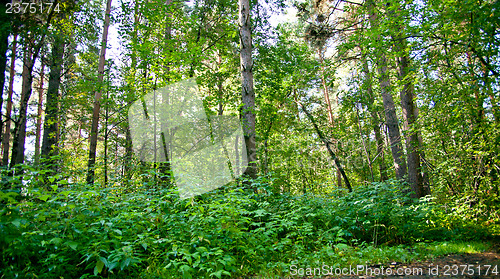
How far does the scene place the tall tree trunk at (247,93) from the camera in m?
6.85

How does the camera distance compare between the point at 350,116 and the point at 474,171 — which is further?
the point at 350,116

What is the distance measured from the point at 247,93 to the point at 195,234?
14.5 feet

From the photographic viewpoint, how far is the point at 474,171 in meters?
5.18

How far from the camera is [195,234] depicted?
11.7 feet

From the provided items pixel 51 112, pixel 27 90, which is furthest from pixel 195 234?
pixel 51 112

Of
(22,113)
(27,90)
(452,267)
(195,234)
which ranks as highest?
(27,90)

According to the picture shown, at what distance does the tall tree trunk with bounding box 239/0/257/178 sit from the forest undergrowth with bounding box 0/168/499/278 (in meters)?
1.52

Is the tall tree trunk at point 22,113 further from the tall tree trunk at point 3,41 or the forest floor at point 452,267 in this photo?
the forest floor at point 452,267

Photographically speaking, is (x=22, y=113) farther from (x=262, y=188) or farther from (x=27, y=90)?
(x=262, y=188)

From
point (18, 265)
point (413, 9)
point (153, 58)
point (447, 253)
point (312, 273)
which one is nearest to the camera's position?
point (18, 265)

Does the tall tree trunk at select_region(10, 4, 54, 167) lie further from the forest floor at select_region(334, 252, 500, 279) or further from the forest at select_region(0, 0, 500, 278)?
the forest floor at select_region(334, 252, 500, 279)

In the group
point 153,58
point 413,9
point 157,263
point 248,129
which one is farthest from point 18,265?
point 413,9

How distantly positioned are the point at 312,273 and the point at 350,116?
11.1 metres

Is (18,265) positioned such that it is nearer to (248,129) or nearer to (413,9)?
(248,129)
